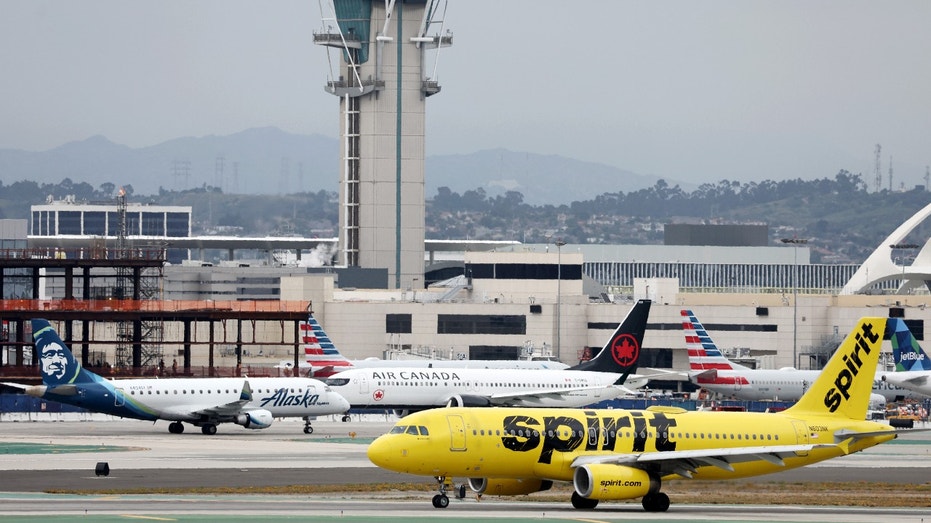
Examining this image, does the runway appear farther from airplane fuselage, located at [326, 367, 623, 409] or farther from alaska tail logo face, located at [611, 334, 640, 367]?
alaska tail logo face, located at [611, 334, 640, 367]

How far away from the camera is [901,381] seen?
10731 cm

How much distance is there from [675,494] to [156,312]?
72.2 metres

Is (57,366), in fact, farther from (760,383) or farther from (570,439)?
(760,383)

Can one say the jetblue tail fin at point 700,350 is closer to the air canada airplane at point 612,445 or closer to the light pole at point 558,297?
the light pole at point 558,297

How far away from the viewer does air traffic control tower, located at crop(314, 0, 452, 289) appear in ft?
624

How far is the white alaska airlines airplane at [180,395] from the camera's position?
315ft

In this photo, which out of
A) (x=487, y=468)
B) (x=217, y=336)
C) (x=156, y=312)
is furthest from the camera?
(x=217, y=336)

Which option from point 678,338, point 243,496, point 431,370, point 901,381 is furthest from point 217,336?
point 243,496

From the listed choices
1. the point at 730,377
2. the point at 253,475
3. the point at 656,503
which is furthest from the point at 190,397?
the point at 730,377

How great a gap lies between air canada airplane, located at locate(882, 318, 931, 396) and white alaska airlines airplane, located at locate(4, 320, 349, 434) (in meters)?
35.9

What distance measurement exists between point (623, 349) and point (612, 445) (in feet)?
194

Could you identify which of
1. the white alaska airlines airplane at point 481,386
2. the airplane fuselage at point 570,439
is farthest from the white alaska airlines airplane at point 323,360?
the airplane fuselage at point 570,439

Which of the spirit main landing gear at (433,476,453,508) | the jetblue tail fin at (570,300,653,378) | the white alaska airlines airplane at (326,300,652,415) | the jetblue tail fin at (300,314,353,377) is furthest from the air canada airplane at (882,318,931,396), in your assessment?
the spirit main landing gear at (433,476,453,508)

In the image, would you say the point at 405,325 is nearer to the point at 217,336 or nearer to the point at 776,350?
the point at 217,336
